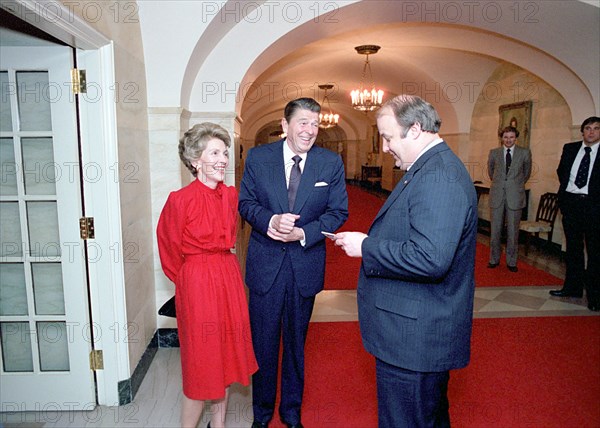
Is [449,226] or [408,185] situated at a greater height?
[408,185]

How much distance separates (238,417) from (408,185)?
201 centimetres


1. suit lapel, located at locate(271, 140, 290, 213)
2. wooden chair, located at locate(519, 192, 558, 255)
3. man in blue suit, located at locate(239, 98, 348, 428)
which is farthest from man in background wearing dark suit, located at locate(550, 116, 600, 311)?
suit lapel, located at locate(271, 140, 290, 213)

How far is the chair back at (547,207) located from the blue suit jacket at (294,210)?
19.4ft

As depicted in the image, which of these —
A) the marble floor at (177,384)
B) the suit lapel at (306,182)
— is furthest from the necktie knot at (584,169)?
the suit lapel at (306,182)

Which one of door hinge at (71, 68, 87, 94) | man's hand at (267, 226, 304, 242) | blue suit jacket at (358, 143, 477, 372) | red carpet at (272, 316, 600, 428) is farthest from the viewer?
red carpet at (272, 316, 600, 428)

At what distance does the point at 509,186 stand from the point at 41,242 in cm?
536

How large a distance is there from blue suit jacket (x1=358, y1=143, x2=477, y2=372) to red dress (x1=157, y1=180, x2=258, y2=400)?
0.82 m

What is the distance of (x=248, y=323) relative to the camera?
101 inches

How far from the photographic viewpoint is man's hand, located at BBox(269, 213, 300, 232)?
93.3 inches

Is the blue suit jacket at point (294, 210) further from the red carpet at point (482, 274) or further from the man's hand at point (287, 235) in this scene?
the red carpet at point (482, 274)

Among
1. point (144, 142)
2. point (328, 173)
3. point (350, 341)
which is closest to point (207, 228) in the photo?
point (328, 173)

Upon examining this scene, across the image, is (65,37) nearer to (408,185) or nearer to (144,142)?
(144,142)

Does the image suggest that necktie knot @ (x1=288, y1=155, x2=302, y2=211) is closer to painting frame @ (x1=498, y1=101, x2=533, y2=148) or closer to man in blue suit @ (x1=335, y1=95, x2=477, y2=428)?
man in blue suit @ (x1=335, y1=95, x2=477, y2=428)

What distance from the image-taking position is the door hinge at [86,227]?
2977 millimetres
